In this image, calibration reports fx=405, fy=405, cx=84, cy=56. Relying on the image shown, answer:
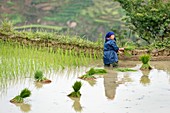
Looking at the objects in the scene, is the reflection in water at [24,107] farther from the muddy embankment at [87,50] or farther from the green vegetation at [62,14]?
the green vegetation at [62,14]

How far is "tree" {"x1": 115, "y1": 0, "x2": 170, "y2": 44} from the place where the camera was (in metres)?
13.2

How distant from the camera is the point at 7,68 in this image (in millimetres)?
9250

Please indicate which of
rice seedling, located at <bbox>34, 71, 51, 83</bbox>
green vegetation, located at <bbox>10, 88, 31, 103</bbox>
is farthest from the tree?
green vegetation, located at <bbox>10, 88, 31, 103</bbox>

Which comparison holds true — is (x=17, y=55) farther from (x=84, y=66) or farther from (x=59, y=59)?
(x=84, y=66)

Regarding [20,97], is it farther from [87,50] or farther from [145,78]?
[87,50]

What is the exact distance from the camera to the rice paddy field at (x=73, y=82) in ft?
21.1

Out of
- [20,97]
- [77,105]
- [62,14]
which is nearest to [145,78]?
[77,105]

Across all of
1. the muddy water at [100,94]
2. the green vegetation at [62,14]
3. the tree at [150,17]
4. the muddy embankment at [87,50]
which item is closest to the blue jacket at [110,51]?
the muddy water at [100,94]

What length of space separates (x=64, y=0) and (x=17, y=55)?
155 ft

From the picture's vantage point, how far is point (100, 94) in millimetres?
7395

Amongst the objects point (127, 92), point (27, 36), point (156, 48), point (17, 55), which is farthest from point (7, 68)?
point (156, 48)

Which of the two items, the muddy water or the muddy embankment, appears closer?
the muddy water

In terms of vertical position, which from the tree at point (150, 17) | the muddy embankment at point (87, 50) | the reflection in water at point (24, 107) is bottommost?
the reflection in water at point (24, 107)

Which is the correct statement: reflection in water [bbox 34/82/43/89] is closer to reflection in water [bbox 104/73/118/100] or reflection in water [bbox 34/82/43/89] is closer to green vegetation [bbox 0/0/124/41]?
reflection in water [bbox 104/73/118/100]
